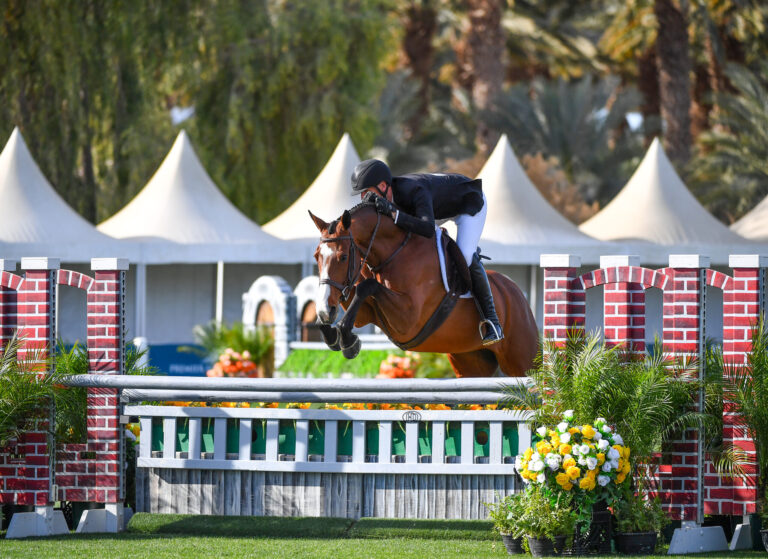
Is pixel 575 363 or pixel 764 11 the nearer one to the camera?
pixel 575 363

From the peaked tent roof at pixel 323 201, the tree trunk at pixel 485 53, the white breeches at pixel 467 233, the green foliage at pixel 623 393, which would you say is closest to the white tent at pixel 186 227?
the peaked tent roof at pixel 323 201

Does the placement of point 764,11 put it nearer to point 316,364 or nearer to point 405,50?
point 405,50

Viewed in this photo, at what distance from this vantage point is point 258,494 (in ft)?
21.9

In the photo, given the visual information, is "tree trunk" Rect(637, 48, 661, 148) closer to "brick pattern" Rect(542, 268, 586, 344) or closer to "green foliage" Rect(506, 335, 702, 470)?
"brick pattern" Rect(542, 268, 586, 344)

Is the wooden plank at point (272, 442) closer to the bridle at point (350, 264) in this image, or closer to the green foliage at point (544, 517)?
the bridle at point (350, 264)

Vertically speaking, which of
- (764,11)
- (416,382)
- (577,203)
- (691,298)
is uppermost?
(764,11)

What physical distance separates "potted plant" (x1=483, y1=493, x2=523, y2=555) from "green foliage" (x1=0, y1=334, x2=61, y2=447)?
2.65 metres

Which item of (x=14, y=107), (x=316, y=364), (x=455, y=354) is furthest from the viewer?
(x=14, y=107)

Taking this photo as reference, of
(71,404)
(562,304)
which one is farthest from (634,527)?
(71,404)

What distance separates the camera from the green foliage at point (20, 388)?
668 centimetres

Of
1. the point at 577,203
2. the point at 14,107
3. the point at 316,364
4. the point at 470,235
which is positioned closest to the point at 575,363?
the point at 470,235

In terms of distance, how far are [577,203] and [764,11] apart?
626 cm

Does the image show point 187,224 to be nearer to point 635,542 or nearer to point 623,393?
point 623,393

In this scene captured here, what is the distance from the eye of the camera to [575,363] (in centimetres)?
615
